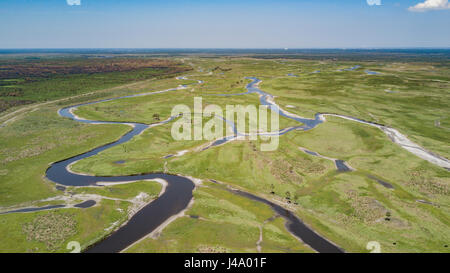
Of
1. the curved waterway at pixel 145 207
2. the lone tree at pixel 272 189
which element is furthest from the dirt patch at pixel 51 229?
the lone tree at pixel 272 189

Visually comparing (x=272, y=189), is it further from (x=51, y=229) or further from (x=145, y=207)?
(x=51, y=229)

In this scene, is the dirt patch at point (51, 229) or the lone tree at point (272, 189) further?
the lone tree at point (272, 189)

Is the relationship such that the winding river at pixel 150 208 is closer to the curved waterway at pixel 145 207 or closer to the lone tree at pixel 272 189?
the curved waterway at pixel 145 207

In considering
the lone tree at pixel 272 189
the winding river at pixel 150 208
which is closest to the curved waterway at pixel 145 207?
the winding river at pixel 150 208

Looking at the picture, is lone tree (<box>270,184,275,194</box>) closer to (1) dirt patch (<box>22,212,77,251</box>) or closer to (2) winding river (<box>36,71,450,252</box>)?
(2) winding river (<box>36,71,450,252</box>)

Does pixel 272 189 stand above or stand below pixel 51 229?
above

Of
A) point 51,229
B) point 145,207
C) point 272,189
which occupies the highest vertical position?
Result: point 272,189

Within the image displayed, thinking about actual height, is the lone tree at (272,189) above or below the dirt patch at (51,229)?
above

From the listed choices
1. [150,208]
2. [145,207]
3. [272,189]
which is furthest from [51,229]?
[272,189]

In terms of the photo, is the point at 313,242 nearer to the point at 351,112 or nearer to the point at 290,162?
the point at 290,162

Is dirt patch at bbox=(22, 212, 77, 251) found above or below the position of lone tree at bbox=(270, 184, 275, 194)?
below

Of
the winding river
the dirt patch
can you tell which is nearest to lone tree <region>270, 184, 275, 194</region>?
the winding river

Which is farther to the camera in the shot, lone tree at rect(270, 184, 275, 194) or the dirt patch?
lone tree at rect(270, 184, 275, 194)
